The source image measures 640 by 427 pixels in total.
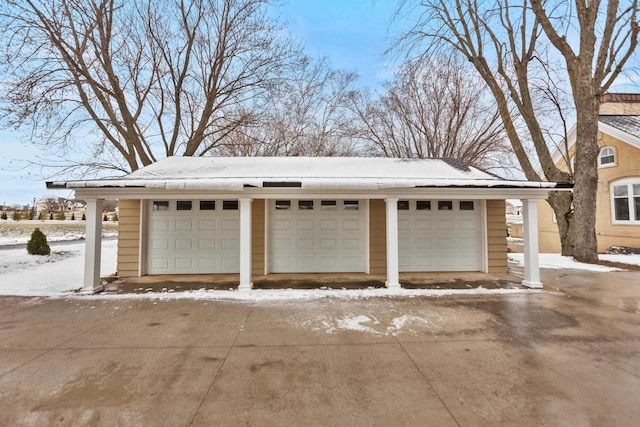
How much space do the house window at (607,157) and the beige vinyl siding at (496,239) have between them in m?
9.51

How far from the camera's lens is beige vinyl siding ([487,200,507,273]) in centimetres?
754

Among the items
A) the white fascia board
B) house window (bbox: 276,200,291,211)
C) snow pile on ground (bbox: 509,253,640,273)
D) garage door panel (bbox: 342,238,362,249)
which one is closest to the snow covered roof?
the white fascia board

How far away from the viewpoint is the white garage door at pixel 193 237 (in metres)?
7.29

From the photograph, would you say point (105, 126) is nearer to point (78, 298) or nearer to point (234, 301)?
point (78, 298)

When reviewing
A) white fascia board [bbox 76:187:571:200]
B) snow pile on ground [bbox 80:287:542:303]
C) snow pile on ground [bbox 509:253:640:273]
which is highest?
white fascia board [bbox 76:187:571:200]

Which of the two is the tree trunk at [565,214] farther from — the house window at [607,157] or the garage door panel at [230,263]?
the garage door panel at [230,263]

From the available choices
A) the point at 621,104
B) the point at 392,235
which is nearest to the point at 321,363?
the point at 392,235

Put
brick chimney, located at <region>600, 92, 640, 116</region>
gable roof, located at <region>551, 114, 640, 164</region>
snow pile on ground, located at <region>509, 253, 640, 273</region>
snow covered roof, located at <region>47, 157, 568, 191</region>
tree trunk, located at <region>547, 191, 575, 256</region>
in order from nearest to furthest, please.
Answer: snow covered roof, located at <region>47, 157, 568, 191</region>
snow pile on ground, located at <region>509, 253, 640, 273</region>
tree trunk, located at <region>547, 191, 575, 256</region>
gable roof, located at <region>551, 114, 640, 164</region>
brick chimney, located at <region>600, 92, 640, 116</region>

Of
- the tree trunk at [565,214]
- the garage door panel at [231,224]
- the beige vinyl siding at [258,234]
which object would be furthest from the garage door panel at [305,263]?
the tree trunk at [565,214]

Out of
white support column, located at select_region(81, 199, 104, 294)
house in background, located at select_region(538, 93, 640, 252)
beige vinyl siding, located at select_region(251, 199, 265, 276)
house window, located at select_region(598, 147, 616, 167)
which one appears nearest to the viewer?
white support column, located at select_region(81, 199, 104, 294)

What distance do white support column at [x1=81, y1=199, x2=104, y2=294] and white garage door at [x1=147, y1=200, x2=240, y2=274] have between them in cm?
148

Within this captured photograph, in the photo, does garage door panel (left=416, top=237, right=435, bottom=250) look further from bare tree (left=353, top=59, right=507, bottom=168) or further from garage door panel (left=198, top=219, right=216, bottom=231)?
bare tree (left=353, top=59, right=507, bottom=168)

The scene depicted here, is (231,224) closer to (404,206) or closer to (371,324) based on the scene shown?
(404,206)

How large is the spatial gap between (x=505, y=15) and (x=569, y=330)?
1111cm
